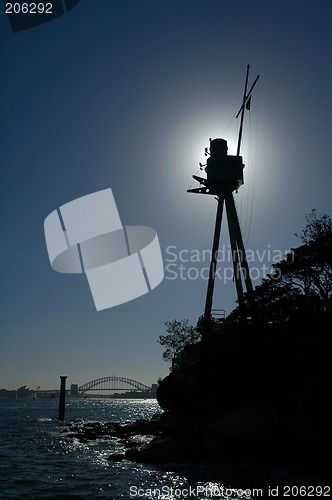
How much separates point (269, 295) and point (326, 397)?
11062mm

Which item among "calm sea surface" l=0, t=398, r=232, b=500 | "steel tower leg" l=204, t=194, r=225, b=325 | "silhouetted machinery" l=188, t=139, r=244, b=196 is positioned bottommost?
"calm sea surface" l=0, t=398, r=232, b=500

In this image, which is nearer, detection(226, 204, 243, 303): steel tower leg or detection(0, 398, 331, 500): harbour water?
detection(0, 398, 331, 500): harbour water

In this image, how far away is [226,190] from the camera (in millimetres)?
53906

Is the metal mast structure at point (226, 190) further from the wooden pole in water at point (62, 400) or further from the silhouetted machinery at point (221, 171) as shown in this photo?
the wooden pole in water at point (62, 400)

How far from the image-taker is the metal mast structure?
48.4m

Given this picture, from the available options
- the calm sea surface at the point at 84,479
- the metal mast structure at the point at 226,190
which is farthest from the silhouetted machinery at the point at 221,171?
the calm sea surface at the point at 84,479

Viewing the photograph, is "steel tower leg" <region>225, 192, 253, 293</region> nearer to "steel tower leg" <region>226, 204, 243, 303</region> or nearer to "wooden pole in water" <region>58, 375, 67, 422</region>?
"steel tower leg" <region>226, 204, 243, 303</region>

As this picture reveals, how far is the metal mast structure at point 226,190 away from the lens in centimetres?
4838

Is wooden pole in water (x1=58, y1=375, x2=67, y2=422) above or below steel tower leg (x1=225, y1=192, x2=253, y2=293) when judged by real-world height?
below

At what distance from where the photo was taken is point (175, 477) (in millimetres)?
25453

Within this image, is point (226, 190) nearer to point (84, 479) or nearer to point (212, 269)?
point (212, 269)

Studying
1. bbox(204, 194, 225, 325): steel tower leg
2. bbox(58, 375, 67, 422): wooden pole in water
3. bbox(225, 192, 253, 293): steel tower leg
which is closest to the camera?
bbox(225, 192, 253, 293): steel tower leg

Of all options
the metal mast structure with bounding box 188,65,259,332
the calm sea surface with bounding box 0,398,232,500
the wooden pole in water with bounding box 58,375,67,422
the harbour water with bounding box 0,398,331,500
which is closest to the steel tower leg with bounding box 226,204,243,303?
the metal mast structure with bounding box 188,65,259,332

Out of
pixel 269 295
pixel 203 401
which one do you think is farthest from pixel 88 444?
pixel 269 295
